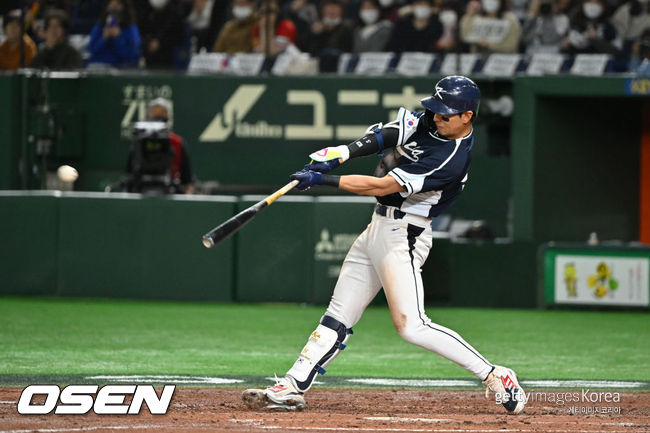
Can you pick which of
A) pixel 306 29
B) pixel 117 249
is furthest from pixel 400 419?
pixel 306 29

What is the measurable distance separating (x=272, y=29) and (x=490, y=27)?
8.59 ft

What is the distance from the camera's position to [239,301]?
43.3 feet

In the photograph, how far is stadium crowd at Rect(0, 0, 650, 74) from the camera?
13.4m

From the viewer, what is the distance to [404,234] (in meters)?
6.76

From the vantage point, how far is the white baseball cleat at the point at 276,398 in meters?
6.70

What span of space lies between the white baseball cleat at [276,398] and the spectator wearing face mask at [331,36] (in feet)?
27.0

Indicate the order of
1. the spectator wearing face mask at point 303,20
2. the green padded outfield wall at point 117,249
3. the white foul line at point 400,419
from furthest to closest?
1. the spectator wearing face mask at point 303,20
2. the green padded outfield wall at point 117,249
3. the white foul line at point 400,419

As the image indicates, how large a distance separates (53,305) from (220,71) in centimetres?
387

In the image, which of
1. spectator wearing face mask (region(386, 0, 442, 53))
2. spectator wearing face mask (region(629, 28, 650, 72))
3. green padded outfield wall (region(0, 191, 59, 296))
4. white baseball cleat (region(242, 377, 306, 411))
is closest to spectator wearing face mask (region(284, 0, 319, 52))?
spectator wearing face mask (region(386, 0, 442, 53))

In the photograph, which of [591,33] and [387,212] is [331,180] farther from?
[591,33]

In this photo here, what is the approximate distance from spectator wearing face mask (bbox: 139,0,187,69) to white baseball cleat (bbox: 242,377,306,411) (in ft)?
28.8

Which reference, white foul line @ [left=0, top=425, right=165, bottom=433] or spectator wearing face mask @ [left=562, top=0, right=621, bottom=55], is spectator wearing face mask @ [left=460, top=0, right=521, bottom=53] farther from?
white foul line @ [left=0, top=425, right=165, bottom=433]

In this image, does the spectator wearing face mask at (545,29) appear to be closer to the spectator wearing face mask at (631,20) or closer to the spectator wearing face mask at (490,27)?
Result: the spectator wearing face mask at (490,27)

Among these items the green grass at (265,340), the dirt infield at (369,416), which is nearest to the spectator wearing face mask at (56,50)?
the green grass at (265,340)
